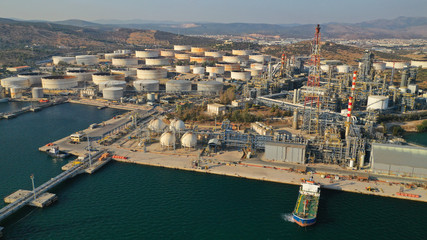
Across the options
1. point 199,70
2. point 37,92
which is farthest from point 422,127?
point 37,92

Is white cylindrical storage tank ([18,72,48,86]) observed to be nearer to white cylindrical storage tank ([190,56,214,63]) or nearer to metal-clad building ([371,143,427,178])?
white cylindrical storage tank ([190,56,214,63])

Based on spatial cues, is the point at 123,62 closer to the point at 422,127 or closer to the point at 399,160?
the point at 422,127

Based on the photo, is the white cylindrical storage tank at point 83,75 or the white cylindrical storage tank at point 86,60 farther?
the white cylindrical storage tank at point 86,60

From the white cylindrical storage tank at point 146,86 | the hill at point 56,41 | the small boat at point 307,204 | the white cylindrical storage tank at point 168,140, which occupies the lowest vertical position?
the small boat at point 307,204

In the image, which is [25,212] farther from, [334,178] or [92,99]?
[92,99]

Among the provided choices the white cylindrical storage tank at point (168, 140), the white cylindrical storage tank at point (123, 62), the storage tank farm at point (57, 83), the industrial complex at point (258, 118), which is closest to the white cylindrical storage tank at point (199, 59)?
the industrial complex at point (258, 118)

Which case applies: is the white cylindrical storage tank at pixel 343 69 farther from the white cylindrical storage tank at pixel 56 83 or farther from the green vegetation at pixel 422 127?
the white cylindrical storage tank at pixel 56 83
